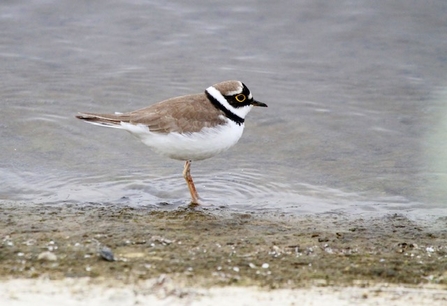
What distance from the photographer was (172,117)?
25.4ft

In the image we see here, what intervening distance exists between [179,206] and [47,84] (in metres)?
4.50

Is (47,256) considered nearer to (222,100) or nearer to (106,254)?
(106,254)

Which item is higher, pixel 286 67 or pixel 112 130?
pixel 286 67

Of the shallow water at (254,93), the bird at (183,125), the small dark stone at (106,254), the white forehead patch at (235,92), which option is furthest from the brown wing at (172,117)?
the small dark stone at (106,254)

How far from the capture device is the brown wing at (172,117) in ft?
25.2

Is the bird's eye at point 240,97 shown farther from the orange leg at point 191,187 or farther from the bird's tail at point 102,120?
the bird's tail at point 102,120

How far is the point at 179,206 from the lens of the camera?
7.87m

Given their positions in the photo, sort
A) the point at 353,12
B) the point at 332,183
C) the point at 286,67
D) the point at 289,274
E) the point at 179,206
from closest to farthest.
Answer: the point at 289,274, the point at 179,206, the point at 332,183, the point at 286,67, the point at 353,12

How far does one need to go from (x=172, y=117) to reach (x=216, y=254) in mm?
2423

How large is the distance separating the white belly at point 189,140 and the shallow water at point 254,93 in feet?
2.03

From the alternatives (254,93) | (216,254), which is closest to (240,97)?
(216,254)

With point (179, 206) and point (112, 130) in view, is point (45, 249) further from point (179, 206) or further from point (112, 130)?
point (112, 130)

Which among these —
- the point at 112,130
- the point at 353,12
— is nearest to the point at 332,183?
the point at 112,130

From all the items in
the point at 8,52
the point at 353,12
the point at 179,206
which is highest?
the point at 353,12
